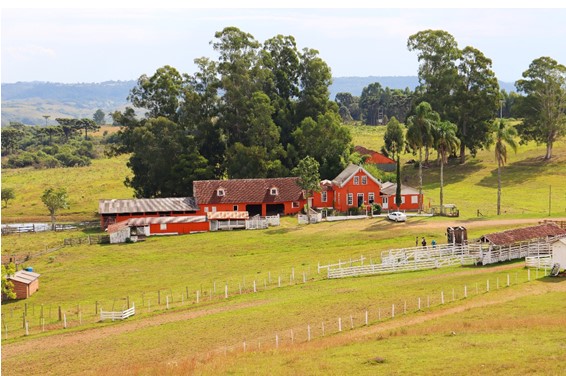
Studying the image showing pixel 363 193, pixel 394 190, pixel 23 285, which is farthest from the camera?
pixel 363 193

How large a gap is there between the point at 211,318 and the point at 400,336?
13.4 metres

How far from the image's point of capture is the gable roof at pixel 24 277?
56.5 m

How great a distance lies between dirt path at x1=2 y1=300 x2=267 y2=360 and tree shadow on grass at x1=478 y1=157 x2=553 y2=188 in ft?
207

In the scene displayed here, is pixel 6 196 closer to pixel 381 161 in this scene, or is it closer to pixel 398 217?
pixel 381 161

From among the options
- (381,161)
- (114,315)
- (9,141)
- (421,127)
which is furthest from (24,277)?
(9,141)

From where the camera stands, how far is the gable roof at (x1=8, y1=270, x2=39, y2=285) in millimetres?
56500

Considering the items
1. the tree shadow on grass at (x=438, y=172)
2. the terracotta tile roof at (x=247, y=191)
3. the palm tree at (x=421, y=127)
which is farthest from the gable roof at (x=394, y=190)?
the tree shadow on grass at (x=438, y=172)

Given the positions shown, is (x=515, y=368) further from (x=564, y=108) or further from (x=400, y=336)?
(x=564, y=108)

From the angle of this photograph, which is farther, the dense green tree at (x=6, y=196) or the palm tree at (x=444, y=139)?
the dense green tree at (x=6, y=196)

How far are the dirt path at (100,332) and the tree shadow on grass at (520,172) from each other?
63173mm

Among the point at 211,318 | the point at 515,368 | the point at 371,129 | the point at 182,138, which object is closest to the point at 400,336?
the point at 515,368

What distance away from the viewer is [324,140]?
99.6 metres

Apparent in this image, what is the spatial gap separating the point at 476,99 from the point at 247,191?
4252cm

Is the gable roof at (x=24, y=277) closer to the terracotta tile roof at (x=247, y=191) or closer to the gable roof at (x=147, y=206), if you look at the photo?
the gable roof at (x=147, y=206)
